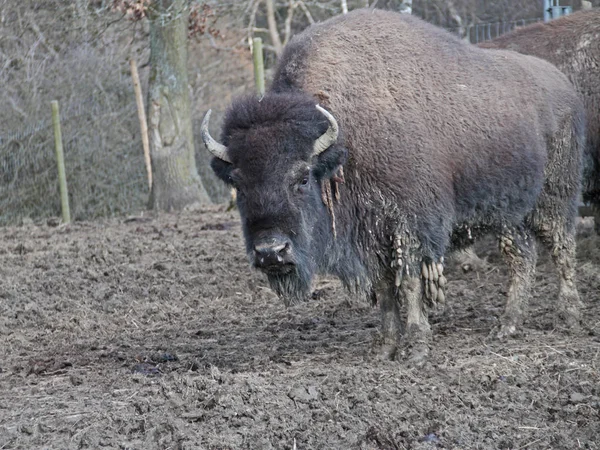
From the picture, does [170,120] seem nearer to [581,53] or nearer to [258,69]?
[258,69]

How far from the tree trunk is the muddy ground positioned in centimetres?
456

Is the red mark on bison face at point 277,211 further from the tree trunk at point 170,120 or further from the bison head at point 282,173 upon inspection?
the tree trunk at point 170,120

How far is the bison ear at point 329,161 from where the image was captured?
6.01m

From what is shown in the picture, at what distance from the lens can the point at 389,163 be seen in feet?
20.8

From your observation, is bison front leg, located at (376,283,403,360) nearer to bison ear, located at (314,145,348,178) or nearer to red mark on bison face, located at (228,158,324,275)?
red mark on bison face, located at (228,158,324,275)

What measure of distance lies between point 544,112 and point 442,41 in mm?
1213

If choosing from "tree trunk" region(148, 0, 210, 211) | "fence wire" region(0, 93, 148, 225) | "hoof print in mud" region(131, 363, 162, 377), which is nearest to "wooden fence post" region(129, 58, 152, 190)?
"tree trunk" region(148, 0, 210, 211)

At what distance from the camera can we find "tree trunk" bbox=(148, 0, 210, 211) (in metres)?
15.3

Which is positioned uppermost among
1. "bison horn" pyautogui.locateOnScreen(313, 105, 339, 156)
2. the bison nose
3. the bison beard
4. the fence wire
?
"bison horn" pyautogui.locateOnScreen(313, 105, 339, 156)

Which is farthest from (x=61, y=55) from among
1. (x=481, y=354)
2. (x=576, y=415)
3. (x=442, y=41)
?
(x=576, y=415)

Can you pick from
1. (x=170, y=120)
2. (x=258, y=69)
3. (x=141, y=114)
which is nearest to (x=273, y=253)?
(x=258, y=69)

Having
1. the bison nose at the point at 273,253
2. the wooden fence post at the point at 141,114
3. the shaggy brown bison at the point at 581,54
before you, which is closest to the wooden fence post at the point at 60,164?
the wooden fence post at the point at 141,114

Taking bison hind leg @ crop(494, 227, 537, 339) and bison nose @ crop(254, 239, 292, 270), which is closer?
bison nose @ crop(254, 239, 292, 270)

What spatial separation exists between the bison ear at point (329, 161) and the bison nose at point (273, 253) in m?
0.66
